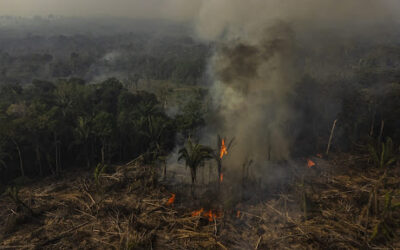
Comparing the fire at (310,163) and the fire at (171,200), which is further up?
the fire at (310,163)

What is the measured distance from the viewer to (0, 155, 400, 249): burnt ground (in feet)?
58.7

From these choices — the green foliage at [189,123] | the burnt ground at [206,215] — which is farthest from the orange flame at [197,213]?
the green foliage at [189,123]

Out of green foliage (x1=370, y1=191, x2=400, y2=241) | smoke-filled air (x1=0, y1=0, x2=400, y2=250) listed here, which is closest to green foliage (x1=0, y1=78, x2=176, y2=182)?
smoke-filled air (x1=0, y1=0, x2=400, y2=250)

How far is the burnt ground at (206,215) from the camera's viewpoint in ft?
58.7

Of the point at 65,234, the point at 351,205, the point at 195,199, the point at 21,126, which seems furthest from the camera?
the point at 21,126

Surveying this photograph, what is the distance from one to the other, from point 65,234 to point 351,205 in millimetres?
21243

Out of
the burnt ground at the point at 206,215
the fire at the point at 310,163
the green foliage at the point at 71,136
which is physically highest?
the green foliage at the point at 71,136

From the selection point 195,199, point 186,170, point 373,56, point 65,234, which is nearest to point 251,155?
point 186,170

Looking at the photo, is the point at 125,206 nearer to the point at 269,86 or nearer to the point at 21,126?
the point at 21,126

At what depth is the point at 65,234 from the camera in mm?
18891

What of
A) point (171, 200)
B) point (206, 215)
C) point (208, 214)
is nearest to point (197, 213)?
point (206, 215)

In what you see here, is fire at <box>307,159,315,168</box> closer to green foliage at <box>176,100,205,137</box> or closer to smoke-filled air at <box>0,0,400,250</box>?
smoke-filled air at <box>0,0,400,250</box>

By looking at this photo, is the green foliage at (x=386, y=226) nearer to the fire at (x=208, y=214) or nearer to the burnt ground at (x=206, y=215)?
the burnt ground at (x=206, y=215)

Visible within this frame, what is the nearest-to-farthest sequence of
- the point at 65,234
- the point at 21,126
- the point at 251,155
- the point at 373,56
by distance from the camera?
1. the point at 65,234
2. the point at 21,126
3. the point at 251,155
4. the point at 373,56
